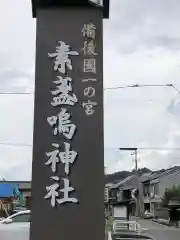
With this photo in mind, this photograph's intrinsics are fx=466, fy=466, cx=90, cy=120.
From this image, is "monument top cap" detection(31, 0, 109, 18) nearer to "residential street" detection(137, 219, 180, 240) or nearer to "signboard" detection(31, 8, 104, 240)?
"signboard" detection(31, 8, 104, 240)

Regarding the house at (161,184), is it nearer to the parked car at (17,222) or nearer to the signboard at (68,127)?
the parked car at (17,222)

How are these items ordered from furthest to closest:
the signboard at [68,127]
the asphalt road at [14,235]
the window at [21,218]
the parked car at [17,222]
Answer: the window at [21,218] < the parked car at [17,222] < the asphalt road at [14,235] < the signboard at [68,127]

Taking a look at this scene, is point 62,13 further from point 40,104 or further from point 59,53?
point 40,104

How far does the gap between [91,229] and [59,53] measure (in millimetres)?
2891

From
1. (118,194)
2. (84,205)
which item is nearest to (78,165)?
(84,205)

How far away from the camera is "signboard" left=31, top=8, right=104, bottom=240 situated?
7219 millimetres

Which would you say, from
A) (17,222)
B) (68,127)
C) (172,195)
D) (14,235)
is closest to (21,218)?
(17,222)

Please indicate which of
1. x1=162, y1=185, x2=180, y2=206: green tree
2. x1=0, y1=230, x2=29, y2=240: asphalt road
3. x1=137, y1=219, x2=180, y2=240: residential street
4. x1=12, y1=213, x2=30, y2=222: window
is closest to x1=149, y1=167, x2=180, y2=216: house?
x1=162, y1=185, x2=180, y2=206: green tree

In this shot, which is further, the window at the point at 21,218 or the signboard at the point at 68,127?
the window at the point at 21,218

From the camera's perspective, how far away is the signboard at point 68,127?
7.22 meters

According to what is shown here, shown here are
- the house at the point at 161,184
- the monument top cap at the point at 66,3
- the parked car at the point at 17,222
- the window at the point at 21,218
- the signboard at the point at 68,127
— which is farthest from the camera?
the house at the point at 161,184

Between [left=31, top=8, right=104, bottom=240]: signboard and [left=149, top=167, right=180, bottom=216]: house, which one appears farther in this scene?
[left=149, top=167, right=180, bottom=216]: house

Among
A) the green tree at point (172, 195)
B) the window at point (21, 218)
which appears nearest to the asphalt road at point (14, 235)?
the window at point (21, 218)

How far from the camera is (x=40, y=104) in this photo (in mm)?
7574
